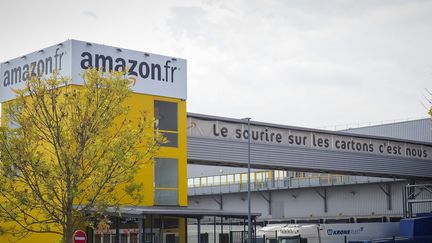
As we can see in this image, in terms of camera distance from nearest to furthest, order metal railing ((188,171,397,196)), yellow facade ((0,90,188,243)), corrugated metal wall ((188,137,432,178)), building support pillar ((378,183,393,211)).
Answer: yellow facade ((0,90,188,243)) → corrugated metal wall ((188,137,432,178)) → building support pillar ((378,183,393,211)) → metal railing ((188,171,397,196))

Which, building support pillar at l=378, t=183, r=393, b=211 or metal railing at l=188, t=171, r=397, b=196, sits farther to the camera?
metal railing at l=188, t=171, r=397, b=196

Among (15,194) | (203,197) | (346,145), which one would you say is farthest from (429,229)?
(203,197)

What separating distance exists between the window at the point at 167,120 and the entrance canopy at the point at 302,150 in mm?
2234

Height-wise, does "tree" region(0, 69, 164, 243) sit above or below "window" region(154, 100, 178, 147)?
below

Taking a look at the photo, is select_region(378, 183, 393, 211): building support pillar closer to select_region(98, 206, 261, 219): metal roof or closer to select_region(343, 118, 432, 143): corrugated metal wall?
select_region(343, 118, 432, 143): corrugated metal wall

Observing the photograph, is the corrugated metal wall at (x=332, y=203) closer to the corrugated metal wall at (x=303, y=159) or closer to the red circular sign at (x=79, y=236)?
the corrugated metal wall at (x=303, y=159)

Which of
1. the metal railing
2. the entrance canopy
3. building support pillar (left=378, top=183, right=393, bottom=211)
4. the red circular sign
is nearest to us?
the red circular sign

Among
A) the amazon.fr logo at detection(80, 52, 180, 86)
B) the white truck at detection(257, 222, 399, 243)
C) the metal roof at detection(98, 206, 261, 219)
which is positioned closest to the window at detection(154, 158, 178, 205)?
the metal roof at detection(98, 206, 261, 219)

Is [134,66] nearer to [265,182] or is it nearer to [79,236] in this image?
[79,236]

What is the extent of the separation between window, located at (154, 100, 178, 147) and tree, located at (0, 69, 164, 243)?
944 centimetres

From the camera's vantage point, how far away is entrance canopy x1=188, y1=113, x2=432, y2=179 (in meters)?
40.6

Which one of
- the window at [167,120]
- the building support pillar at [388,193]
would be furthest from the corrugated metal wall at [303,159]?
the building support pillar at [388,193]

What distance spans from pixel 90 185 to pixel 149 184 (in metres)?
9.96

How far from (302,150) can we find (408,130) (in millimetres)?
20688
